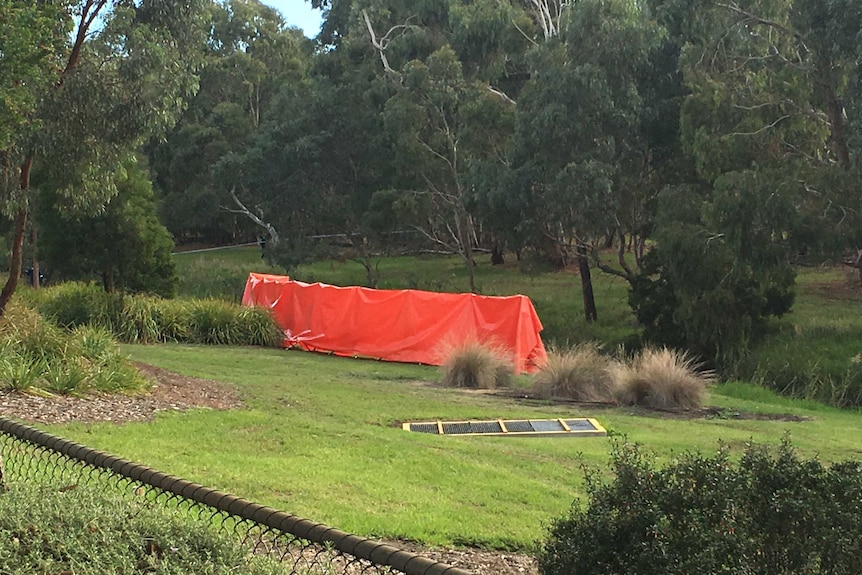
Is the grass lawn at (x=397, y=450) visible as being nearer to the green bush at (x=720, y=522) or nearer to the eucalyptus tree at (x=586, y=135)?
the green bush at (x=720, y=522)

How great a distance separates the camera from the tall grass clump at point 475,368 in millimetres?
17562

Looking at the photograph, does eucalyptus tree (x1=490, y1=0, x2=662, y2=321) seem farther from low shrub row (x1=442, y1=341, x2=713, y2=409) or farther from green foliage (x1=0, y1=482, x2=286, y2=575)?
green foliage (x1=0, y1=482, x2=286, y2=575)

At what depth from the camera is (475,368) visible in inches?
692

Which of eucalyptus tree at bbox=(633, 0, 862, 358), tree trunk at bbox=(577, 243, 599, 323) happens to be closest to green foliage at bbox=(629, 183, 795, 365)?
eucalyptus tree at bbox=(633, 0, 862, 358)

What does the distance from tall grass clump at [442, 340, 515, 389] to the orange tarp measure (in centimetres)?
238

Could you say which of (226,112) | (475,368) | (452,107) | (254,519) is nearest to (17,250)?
(475,368)

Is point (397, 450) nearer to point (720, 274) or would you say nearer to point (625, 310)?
point (720, 274)

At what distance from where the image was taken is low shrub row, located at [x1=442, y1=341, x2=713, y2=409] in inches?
616

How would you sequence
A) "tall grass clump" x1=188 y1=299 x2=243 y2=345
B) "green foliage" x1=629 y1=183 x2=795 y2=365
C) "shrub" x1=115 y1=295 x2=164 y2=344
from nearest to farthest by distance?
"shrub" x1=115 y1=295 x2=164 y2=344 < "tall grass clump" x1=188 y1=299 x2=243 y2=345 < "green foliage" x1=629 y1=183 x2=795 y2=365

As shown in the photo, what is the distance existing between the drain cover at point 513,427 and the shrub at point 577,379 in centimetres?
273

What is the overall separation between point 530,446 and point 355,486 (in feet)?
11.5

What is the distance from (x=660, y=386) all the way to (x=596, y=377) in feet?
3.73

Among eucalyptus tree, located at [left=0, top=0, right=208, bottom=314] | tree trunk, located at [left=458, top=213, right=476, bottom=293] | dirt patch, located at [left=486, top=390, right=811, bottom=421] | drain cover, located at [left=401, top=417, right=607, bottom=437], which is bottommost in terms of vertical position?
dirt patch, located at [left=486, top=390, right=811, bottom=421]

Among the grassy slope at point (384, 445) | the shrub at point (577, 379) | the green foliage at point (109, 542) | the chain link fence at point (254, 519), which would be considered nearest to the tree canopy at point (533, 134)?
the grassy slope at point (384, 445)
